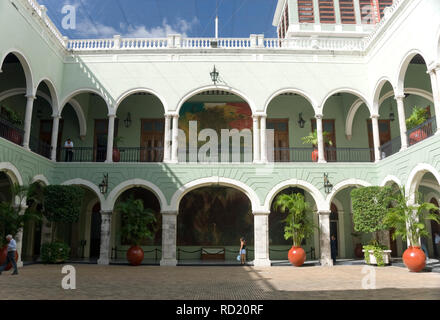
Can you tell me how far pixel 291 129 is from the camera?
61.2ft

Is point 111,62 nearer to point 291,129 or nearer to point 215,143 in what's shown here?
point 215,143

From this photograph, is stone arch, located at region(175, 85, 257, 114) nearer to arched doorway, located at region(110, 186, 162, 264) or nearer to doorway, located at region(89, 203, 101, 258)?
arched doorway, located at region(110, 186, 162, 264)

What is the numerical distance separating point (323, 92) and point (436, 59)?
5.28m

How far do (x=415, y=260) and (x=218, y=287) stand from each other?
6470 millimetres

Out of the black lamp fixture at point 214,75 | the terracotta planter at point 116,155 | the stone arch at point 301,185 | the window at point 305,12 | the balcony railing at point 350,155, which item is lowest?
the stone arch at point 301,185

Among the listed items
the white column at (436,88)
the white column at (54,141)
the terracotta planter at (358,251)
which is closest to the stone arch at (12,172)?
the white column at (54,141)

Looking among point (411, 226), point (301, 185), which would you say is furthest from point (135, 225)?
point (411, 226)

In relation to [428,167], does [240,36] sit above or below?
above

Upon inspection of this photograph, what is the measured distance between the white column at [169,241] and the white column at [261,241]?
3251 millimetres

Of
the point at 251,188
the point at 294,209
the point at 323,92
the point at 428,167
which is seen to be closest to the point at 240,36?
the point at 323,92

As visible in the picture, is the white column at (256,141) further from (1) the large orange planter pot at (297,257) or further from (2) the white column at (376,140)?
(2) the white column at (376,140)

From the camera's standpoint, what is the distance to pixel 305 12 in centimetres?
2239

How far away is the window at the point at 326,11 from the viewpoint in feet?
72.8

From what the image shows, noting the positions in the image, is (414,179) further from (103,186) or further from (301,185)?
(103,186)
